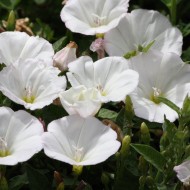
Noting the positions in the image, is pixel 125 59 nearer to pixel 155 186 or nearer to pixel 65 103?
pixel 65 103

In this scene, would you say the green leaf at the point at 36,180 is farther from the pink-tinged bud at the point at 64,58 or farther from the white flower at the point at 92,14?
the white flower at the point at 92,14

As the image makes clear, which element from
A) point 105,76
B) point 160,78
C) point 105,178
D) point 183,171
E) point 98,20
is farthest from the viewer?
point 98,20

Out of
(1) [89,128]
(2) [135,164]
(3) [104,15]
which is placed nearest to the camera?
(1) [89,128]

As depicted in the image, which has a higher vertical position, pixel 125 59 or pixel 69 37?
pixel 125 59

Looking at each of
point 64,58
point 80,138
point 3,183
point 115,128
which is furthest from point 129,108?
point 3,183

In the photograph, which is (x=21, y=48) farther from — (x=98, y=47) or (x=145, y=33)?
(x=145, y=33)

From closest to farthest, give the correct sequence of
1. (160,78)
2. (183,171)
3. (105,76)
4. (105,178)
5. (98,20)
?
(183,171)
(105,178)
(105,76)
(160,78)
(98,20)

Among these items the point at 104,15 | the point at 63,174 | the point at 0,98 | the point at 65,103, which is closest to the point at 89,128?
the point at 65,103
